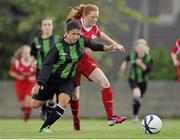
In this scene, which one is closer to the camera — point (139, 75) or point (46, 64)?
point (46, 64)

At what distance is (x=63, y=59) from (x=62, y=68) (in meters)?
0.20

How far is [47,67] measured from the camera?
13664 mm

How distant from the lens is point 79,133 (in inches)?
554

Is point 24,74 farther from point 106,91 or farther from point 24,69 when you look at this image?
point 106,91

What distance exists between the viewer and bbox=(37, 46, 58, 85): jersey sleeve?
44.6ft

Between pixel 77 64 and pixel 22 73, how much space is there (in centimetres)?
896

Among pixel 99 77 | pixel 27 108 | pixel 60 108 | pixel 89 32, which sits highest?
pixel 89 32

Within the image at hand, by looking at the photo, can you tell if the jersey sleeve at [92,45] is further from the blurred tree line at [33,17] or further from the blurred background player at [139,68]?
the blurred tree line at [33,17]

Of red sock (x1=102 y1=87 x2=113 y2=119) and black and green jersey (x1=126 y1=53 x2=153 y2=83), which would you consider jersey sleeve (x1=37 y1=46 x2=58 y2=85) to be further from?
black and green jersey (x1=126 y1=53 x2=153 y2=83)

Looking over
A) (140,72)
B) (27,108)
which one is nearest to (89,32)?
(27,108)

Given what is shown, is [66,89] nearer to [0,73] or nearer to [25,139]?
[25,139]

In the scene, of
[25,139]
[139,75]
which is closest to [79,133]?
[25,139]

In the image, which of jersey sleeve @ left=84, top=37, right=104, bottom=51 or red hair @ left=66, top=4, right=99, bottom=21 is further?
red hair @ left=66, top=4, right=99, bottom=21

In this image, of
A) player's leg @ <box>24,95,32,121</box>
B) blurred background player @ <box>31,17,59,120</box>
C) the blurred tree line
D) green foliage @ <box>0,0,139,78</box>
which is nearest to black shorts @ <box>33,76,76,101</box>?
blurred background player @ <box>31,17,59,120</box>
